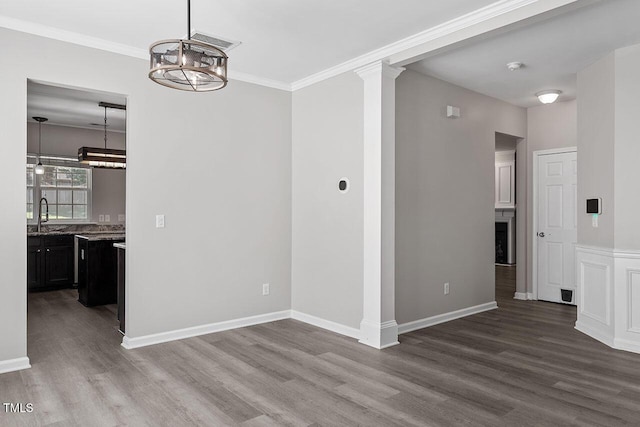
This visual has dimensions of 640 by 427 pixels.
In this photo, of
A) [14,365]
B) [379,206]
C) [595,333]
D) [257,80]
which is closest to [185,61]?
[379,206]

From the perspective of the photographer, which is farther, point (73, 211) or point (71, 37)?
point (73, 211)

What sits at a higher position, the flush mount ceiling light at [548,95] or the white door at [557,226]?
the flush mount ceiling light at [548,95]

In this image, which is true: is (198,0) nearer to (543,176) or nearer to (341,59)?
(341,59)

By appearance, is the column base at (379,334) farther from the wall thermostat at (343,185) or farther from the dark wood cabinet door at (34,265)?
the dark wood cabinet door at (34,265)

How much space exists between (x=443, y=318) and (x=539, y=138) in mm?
3073

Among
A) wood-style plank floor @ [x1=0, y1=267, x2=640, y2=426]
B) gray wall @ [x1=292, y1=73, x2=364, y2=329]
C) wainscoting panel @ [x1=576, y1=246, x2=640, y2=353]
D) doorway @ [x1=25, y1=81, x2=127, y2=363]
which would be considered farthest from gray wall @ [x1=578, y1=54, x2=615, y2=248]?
doorway @ [x1=25, y1=81, x2=127, y2=363]

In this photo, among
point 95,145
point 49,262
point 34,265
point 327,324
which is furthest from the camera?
point 95,145

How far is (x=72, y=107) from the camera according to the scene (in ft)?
20.7

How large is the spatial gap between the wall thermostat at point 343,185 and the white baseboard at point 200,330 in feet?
5.40

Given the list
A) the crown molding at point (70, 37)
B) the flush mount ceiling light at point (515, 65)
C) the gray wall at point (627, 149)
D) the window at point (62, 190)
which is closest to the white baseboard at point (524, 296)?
the gray wall at point (627, 149)

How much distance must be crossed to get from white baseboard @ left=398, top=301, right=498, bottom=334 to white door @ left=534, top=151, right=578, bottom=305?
102cm

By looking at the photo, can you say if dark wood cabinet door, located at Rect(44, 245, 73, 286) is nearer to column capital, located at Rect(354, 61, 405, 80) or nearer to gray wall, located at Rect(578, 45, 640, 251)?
column capital, located at Rect(354, 61, 405, 80)

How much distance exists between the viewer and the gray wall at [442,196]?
15.1ft

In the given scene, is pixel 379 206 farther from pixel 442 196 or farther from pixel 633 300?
pixel 633 300
